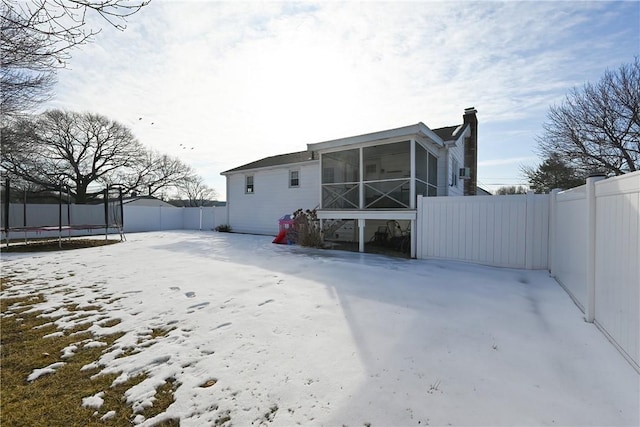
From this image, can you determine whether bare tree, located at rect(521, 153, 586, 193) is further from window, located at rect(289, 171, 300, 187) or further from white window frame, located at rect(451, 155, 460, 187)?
window, located at rect(289, 171, 300, 187)

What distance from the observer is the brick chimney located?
44.7 feet

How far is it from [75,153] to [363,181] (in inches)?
1086

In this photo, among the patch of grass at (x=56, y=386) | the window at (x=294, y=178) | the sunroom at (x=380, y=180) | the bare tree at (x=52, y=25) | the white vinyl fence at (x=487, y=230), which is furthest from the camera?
the window at (x=294, y=178)

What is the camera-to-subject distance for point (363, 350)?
2.71 meters

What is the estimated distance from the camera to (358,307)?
12.6 feet

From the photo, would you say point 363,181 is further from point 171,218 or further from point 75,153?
point 75,153

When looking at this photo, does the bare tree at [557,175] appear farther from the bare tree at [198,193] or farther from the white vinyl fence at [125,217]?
the bare tree at [198,193]

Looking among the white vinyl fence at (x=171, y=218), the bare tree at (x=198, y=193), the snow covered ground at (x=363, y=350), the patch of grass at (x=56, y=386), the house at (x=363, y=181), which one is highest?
the bare tree at (x=198, y=193)

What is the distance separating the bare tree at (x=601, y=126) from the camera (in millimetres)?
12711

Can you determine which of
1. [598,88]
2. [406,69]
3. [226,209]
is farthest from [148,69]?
[598,88]

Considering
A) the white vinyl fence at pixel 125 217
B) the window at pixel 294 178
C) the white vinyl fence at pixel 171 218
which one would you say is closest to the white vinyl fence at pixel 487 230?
the window at pixel 294 178

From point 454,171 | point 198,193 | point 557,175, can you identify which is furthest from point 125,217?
point 198,193

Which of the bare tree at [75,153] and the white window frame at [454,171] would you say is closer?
the white window frame at [454,171]

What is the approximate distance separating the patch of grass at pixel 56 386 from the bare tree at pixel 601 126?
768 inches
